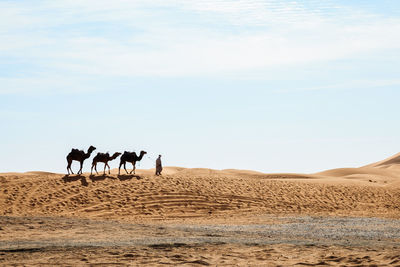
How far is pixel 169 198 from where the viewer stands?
1273 inches

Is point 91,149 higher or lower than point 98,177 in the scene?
higher

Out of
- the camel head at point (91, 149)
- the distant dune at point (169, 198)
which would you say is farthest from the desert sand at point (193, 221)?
the camel head at point (91, 149)

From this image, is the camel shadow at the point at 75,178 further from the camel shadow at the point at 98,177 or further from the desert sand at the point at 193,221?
the camel shadow at the point at 98,177

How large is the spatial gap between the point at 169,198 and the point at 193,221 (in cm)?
589

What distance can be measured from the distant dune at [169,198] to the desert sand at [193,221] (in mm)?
55

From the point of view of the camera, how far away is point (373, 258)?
44.7 ft

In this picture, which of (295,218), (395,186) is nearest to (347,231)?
(295,218)

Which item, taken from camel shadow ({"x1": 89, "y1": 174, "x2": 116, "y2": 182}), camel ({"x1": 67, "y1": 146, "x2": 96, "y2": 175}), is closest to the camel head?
camel ({"x1": 67, "y1": 146, "x2": 96, "y2": 175})

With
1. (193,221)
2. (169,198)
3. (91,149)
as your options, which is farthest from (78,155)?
(193,221)

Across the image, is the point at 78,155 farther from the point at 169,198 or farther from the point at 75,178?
the point at 169,198

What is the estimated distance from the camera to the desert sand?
46.9 feet

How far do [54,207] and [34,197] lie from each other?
2056 mm

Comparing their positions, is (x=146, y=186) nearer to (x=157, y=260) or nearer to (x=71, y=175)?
(x=71, y=175)

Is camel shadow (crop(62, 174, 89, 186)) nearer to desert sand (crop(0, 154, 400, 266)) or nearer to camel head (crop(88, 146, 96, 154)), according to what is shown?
desert sand (crop(0, 154, 400, 266))
